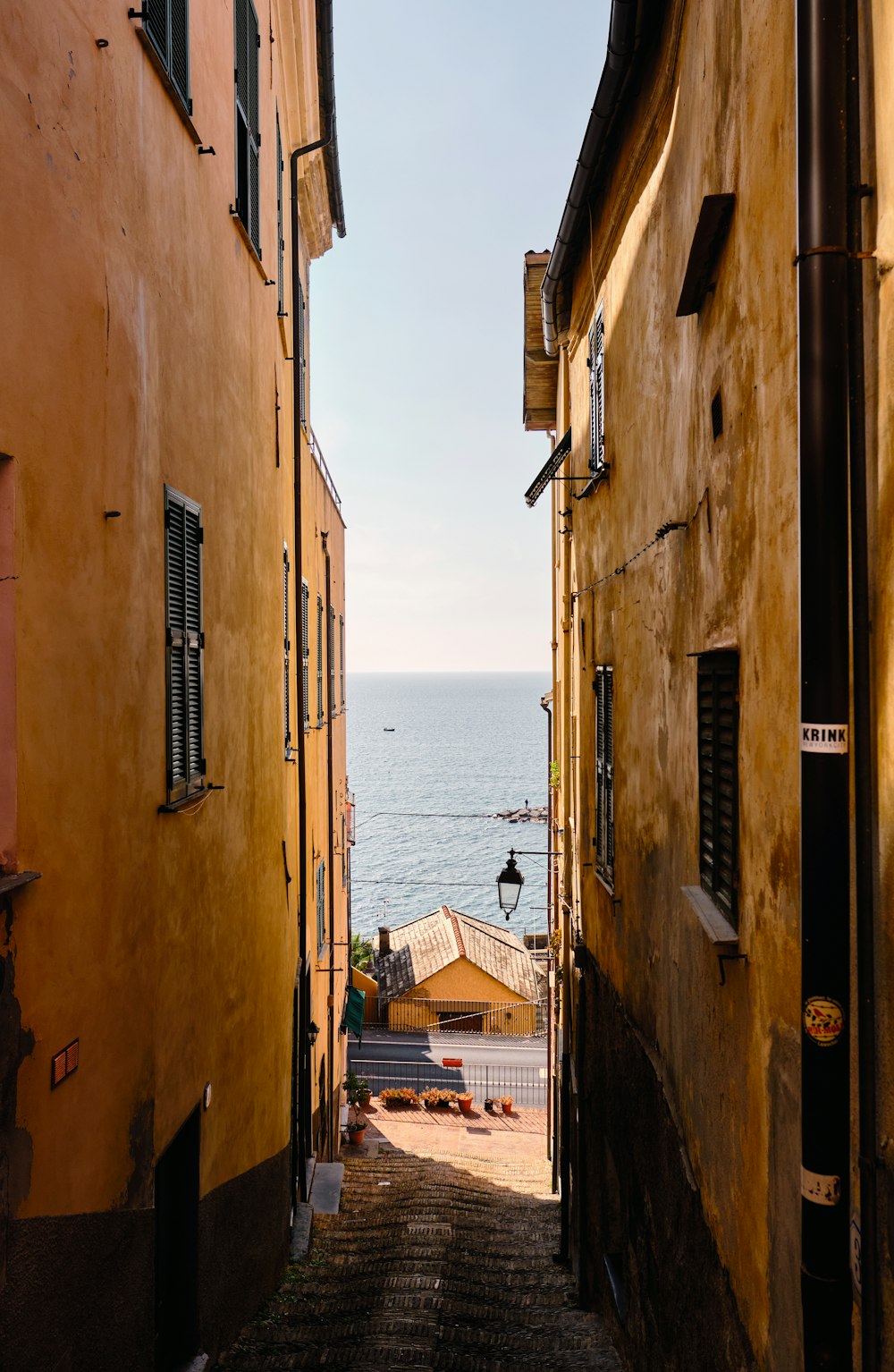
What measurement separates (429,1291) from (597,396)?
26.6ft

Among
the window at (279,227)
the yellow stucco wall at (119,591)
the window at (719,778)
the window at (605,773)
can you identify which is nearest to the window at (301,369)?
the window at (279,227)

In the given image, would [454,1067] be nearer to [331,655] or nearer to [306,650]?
[331,655]

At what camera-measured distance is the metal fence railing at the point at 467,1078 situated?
28.0 metres

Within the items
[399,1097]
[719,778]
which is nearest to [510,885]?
[719,778]

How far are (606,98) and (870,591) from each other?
5494 millimetres

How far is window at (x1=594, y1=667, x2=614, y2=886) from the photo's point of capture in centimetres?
871

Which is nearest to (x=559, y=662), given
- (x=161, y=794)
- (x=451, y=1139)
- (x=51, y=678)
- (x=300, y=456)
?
(x=300, y=456)

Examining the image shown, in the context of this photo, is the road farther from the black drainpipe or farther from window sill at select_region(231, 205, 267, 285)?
window sill at select_region(231, 205, 267, 285)

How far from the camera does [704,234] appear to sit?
4613mm

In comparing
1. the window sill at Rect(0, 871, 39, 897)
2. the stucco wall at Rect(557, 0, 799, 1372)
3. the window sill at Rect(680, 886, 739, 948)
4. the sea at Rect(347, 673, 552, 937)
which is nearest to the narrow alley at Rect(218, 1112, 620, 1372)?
the stucco wall at Rect(557, 0, 799, 1372)

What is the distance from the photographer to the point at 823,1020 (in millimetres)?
2889

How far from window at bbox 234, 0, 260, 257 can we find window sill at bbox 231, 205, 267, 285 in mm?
37

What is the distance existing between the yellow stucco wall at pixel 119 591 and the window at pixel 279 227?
6.98ft

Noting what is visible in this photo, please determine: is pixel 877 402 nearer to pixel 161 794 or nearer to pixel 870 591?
pixel 870 591
